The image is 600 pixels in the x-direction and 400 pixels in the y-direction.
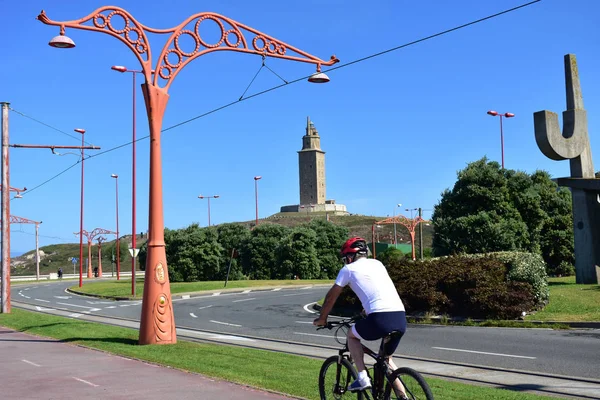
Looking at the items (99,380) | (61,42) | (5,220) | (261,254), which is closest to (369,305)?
(99,380)

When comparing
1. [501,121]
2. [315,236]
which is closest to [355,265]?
[501,121]

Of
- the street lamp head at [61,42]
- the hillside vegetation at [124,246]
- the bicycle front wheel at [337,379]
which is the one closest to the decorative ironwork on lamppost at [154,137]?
the street lamp head at [61,42]

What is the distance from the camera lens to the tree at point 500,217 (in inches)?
1230

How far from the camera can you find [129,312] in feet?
95.0

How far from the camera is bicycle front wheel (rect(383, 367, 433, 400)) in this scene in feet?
18.7

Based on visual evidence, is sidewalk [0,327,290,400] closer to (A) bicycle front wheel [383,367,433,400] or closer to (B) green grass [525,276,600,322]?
(A) bicycle front wheel [383,367,433,400]

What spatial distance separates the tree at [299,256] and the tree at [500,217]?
23.2m

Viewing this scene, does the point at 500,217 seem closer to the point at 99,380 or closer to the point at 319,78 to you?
the point at 319,78

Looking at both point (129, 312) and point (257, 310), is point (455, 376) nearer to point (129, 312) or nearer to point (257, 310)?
point (257, 310)

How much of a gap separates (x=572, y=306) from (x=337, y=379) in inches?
578

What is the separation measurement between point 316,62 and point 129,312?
651 inches

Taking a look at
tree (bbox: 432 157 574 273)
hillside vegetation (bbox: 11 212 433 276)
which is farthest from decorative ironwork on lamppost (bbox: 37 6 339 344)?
hillside vegetation (bbox: 11 212 433 276)

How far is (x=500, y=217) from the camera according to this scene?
1252 inches

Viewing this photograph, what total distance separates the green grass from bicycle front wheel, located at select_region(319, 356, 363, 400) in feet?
40.6
